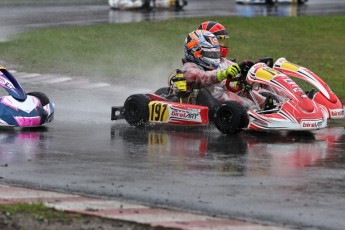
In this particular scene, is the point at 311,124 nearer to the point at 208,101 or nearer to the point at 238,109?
the point at 238,109

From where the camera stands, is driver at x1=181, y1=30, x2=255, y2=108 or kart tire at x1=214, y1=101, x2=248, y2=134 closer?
kart tire at x1=214, y1=101, x2=248, y2=134

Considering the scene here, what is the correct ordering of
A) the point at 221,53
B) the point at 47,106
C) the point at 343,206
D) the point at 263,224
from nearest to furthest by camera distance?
1. the point at 263,224
2. the point at 343,206
3. the point at 47,106
4. the point at 221,53

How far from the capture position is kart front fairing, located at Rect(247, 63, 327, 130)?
11.7m

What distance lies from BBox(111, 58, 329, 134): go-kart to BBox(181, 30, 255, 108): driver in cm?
15

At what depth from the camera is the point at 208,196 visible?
8406mm

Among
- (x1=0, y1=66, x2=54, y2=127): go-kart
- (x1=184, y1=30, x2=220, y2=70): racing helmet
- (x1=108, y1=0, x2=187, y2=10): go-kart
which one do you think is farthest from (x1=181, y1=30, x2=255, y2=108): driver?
(x1=108, y1=0, x2=187, y2=10): go-kart

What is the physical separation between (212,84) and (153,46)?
956cm

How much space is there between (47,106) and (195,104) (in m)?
1.86

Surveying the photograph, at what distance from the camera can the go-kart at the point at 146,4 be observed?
107 feet

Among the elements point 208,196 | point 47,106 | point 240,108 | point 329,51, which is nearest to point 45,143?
point 47,106

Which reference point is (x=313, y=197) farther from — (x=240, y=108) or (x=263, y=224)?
(x=240, y=108)

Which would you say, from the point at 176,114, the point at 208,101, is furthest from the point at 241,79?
the point at 176,114

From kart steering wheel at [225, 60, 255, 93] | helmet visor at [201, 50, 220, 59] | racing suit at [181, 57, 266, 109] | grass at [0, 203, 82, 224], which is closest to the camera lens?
grass at [0, 203, 82, 224]

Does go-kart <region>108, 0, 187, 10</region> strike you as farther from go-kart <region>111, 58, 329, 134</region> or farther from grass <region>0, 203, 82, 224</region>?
grass <region>0, 203, 82, 224</region>
